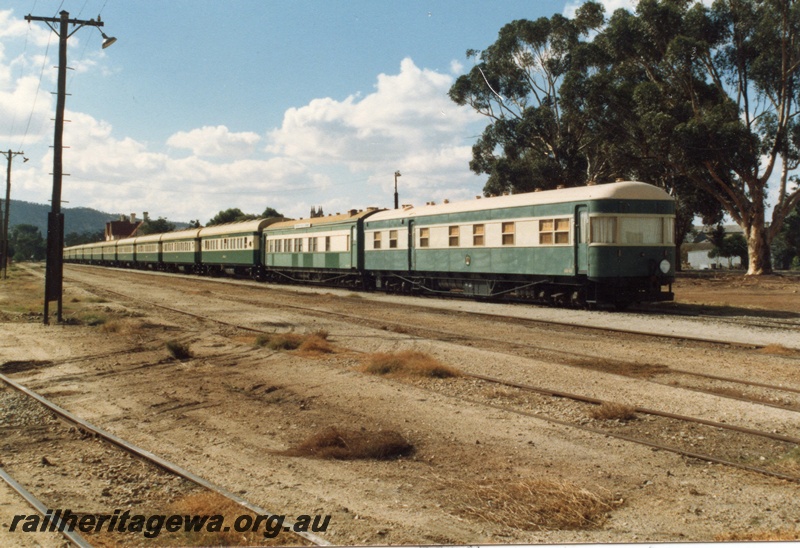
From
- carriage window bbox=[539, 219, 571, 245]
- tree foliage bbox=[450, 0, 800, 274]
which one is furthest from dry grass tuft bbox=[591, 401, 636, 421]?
tree foliage bbox=[450, 0, 800, 274]

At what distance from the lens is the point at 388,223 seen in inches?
1000

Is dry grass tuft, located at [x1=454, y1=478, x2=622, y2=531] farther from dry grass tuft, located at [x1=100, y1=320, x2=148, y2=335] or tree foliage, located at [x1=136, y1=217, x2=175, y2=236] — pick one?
tree foliage, located at [x1=136, y1=217, x2=175, y2=236]

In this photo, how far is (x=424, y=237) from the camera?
2328 centimetres

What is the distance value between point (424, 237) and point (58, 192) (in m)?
11.7

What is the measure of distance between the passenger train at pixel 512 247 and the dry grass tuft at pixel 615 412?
1008 centimetres

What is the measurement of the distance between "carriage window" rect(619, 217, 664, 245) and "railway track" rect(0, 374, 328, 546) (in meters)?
13.7

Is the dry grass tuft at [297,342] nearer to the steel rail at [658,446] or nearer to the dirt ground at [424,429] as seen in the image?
the dirt ground at [424,429]

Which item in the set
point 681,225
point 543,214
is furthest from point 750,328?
point 681,225

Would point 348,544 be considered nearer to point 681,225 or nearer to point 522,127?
point 522,127

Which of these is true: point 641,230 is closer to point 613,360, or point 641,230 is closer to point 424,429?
point 613,360

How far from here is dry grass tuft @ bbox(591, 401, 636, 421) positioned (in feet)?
22.9

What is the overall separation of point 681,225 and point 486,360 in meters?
40.0

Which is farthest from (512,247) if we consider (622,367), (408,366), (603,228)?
(408,366)

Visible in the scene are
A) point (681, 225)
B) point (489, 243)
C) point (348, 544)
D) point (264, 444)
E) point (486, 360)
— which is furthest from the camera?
point (681, 225)
